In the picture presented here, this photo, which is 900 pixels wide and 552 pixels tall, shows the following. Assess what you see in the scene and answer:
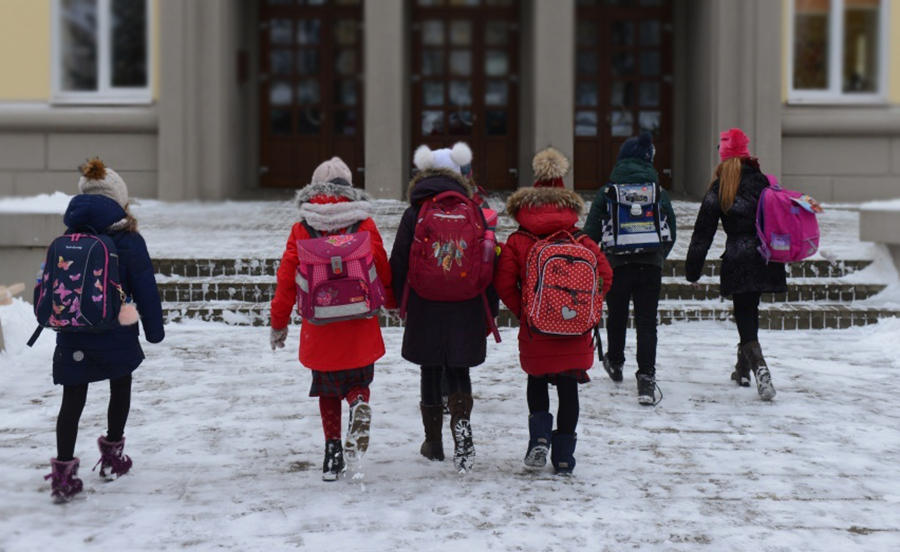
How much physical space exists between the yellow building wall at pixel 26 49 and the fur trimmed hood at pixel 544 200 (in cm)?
1177

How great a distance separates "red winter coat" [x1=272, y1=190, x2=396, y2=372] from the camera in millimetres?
5180

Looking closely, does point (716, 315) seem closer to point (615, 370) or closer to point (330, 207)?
point (615, 370)

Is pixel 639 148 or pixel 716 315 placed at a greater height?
pixel 639 148

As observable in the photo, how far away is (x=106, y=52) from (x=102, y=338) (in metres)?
12.3

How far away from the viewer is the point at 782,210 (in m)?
6.84

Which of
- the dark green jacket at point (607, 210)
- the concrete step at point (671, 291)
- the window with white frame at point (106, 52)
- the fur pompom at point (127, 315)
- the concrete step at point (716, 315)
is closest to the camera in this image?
the fur pompom at point (127, 315)

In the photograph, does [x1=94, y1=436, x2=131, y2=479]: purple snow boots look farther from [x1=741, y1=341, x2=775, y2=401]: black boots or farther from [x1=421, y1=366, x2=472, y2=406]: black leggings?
[x1=741, y1=341, x2=775, y2=401]: black boots

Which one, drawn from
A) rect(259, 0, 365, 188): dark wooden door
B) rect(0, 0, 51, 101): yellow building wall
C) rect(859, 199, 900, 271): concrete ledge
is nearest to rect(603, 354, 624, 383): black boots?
rect(859, 199, 900, 271): concrete ledge

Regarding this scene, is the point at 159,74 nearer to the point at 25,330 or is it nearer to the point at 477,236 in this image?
the point at 25,330

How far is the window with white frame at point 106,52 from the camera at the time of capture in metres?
16.3

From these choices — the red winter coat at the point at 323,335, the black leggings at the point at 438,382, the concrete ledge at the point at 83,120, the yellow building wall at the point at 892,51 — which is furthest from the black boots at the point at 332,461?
the yellow building wall at the point at 892,51

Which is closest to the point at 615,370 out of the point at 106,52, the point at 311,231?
the point at 311,231

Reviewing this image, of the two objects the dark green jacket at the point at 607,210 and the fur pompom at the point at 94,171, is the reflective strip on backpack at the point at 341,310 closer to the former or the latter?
the fur pompom at the point at 94,171

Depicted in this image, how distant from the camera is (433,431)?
5594 mm
